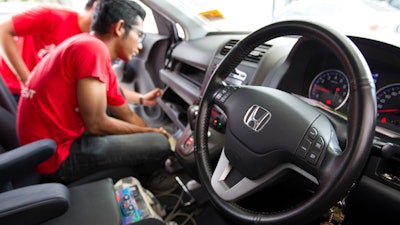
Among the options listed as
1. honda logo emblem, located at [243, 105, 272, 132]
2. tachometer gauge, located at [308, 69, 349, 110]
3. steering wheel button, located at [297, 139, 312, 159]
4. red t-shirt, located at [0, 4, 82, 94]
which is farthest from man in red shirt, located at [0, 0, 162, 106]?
steering wheel button, located at [297, 139, 312, 159]

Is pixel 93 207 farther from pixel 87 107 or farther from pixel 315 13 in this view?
pixel 315 13

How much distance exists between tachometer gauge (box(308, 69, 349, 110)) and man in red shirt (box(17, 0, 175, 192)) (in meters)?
0.79

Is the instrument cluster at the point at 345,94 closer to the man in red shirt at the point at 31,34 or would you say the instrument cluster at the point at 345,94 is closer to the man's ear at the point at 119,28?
the man's ear at the point at 119,28

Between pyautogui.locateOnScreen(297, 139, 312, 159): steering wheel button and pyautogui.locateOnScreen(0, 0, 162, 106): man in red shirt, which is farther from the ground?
pyautogui.locateOnScreen(297, 139, 312, 159): steering wheel button

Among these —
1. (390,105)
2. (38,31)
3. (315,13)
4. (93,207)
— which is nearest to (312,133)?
(390,105)

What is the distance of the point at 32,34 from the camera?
Answer: 1739 mm

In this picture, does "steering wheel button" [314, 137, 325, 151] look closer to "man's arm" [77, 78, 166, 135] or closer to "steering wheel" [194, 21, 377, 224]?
"steering wheel" [194, 21, 377, 224]

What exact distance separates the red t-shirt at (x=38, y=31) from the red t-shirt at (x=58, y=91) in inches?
25.2

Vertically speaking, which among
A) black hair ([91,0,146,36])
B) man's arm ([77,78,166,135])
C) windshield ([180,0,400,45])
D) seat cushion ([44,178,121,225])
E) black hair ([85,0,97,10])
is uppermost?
windshield ([180,0,400,45])

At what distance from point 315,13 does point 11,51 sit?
66.3 inches

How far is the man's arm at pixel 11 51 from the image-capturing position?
1644 mm

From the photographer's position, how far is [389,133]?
69 centimetres

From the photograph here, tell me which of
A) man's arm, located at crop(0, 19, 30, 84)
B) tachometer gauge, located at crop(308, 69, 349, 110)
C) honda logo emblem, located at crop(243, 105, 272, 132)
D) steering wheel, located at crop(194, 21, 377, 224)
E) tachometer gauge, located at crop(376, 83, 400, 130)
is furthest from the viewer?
man's arm, located at crop(0, 19, 30, 84)

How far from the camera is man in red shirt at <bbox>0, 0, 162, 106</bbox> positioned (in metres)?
1.66
